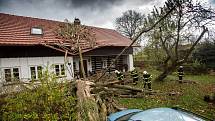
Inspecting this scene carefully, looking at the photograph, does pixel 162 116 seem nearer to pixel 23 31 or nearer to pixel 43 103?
pixel 43 103

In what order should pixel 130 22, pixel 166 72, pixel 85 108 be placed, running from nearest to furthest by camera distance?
1. pixel 85 108
2. pixel 166 72
3. pixel 130 22

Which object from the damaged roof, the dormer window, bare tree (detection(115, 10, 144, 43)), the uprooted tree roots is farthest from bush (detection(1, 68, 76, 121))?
bare tree (detection(115, 10, 144, 43))

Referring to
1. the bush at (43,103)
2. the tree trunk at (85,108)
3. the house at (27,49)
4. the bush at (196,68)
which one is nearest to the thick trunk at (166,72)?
the house at (27,49)

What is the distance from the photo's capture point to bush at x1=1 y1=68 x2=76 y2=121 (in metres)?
7.68

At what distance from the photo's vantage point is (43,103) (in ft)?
25.4

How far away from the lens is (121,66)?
3638 centimetres

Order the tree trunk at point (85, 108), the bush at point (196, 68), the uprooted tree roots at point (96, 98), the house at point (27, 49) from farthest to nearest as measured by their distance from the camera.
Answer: the bush at point (196, 68) → the house at point (27, 49) → the uprooted tree roots at point (96, 98) → the tree trunk at point (85, 108)

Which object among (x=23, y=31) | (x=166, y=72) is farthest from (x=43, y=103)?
(x=23, y=31)

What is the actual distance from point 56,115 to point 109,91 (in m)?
3.95

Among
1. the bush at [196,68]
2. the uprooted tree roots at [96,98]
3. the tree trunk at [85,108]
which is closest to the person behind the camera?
the tree trunk at [85,108]

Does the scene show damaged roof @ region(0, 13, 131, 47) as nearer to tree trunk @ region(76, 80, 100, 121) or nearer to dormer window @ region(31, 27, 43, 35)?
dormer window @ region(31, 27, 43, 35)

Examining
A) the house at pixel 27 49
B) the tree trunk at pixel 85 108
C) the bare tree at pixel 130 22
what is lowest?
the tree trunk at pixel 85 108

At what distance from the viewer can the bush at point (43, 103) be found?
7676 millimetres

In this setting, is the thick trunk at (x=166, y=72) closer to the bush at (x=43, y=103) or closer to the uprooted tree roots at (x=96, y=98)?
the uprooted tree roots at (x=96, y=98)
